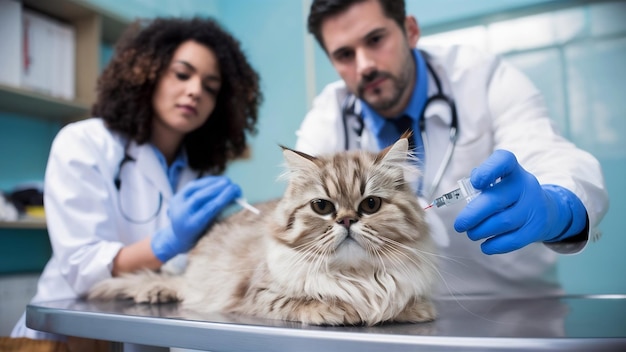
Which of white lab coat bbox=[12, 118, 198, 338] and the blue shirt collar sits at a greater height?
the blue shirt collar

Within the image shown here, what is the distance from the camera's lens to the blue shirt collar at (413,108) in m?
1.76

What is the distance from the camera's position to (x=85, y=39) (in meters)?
2.93

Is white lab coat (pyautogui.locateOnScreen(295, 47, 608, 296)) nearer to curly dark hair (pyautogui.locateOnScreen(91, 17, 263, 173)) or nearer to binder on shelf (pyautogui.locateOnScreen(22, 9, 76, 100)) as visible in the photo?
curly dark hair (pyautogui.locateOnScreen(91, 17, 263, 173))

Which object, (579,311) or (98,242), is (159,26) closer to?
(98,242)

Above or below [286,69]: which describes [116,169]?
below

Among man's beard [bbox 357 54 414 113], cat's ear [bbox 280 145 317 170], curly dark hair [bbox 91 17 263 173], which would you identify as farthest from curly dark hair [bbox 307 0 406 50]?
cat's ear [bbox 280 145 317 170]

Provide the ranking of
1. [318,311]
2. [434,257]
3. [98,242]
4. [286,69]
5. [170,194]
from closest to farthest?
[318,311] < [434,257] < [98,242] < [170,194] < [286,69]

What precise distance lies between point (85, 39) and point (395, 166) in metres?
2.70

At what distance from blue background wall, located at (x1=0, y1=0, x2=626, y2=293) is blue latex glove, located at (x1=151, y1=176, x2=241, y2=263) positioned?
1.32 ft

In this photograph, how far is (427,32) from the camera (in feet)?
8.77

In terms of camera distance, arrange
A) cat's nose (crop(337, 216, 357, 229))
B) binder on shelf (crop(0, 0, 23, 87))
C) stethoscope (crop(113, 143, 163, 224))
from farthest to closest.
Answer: binder on shelf (crop(0, 0, 23, 87)) → stethoscope (crop(113, 143, 163, 224)) → cat's nose (crop(337, 216, 357, 229))

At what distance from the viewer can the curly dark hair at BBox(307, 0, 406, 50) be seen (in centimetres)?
168

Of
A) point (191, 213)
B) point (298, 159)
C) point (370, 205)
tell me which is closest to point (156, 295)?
point (191, 213)

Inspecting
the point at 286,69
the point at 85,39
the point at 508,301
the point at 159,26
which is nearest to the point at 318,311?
the point at 508,301
